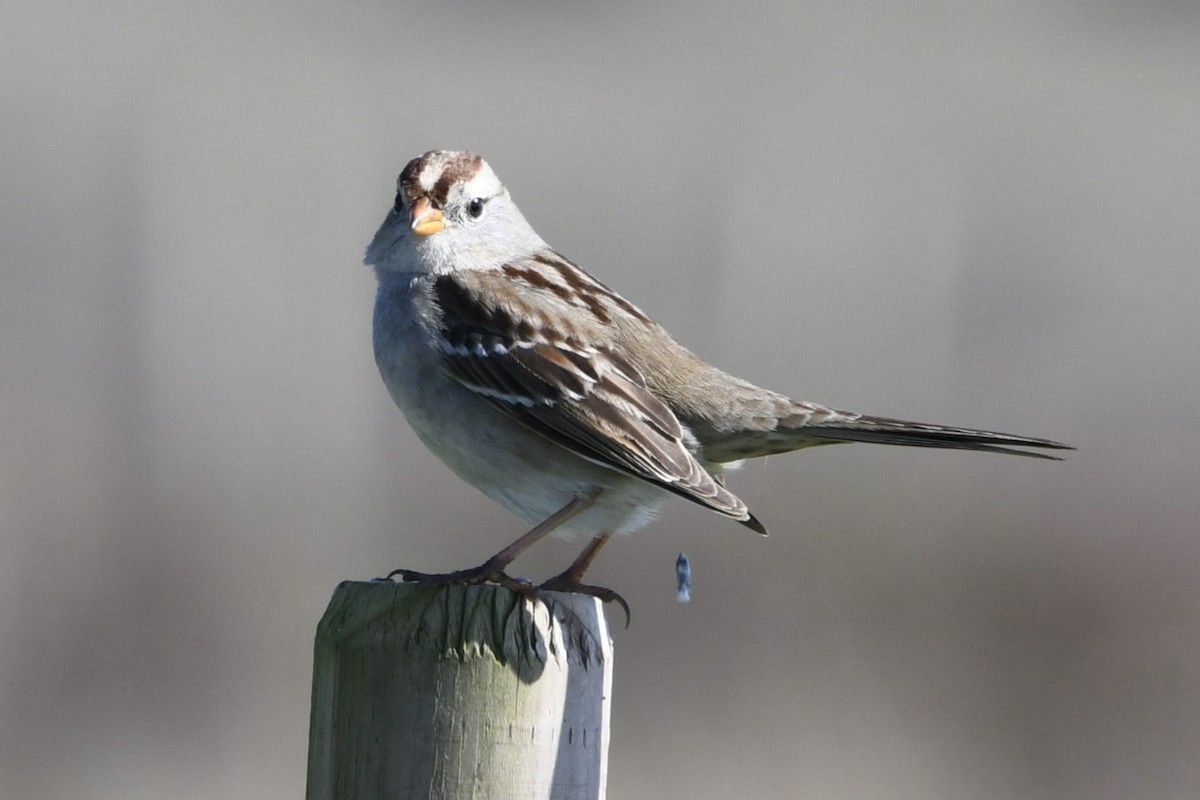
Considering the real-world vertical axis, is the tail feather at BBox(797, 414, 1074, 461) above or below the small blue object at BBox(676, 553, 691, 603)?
above

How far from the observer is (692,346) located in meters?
12.1

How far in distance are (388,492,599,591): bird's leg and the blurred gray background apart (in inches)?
128

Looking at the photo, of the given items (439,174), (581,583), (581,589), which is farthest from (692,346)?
(581,589)

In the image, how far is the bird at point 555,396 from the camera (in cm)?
453

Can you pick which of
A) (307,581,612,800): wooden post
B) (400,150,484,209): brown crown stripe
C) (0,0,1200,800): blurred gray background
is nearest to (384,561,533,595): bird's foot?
(307,581,612,800): wooden post

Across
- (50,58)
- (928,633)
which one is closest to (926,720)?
(928,633)

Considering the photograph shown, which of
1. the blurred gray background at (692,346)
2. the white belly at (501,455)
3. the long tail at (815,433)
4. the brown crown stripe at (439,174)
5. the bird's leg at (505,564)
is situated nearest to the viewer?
the bird's leg at (505,564)

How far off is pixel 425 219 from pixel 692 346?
23.7ft

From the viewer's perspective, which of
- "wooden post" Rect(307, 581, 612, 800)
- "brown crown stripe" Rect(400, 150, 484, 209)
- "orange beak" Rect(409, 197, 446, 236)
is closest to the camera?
"wooden post" Rect(307, 581, 612, 800)

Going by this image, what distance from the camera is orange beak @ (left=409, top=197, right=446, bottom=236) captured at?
4.98m

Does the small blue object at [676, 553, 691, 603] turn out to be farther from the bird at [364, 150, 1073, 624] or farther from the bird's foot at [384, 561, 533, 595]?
the bird's foot at [384, 561, 533, 595]

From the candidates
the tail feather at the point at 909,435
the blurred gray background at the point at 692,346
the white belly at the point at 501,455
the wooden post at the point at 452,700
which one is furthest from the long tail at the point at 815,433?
the blurred gray background at the point at 692,346

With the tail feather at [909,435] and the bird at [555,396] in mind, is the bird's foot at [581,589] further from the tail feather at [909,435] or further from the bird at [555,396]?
the tail feather at [909,435]

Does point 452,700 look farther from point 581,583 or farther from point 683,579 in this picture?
point 581,583
